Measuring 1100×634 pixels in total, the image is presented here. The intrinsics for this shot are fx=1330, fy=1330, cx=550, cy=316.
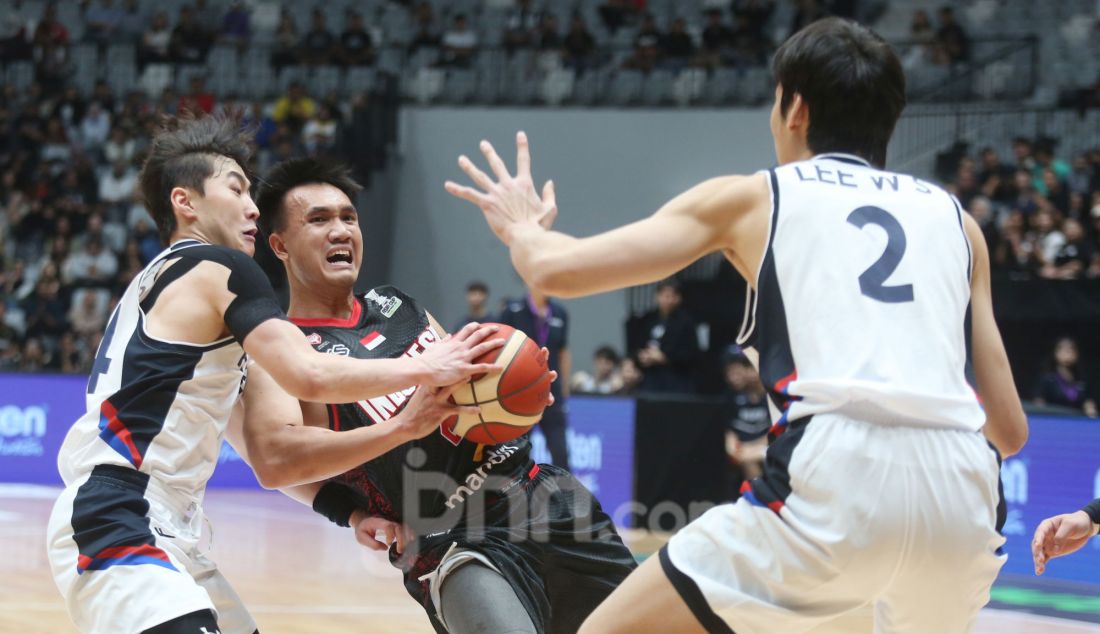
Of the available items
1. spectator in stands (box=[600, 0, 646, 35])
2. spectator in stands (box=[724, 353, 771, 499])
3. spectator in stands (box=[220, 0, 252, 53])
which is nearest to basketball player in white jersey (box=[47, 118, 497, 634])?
spectator in stands (box=[724, 353, 771, 499])

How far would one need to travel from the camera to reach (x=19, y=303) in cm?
1520

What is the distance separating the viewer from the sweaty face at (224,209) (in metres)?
3.33

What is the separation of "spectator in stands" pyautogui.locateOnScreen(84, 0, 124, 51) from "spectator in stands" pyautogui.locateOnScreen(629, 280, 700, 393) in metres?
10.9

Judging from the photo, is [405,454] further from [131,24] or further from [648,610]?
[131,24]

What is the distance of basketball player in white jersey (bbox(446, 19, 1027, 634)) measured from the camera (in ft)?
7.79

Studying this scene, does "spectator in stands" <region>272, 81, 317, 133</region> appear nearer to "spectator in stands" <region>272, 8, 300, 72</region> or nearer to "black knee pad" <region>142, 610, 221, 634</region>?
"spectator in stands" <region>272, 8, 300, 72</region>

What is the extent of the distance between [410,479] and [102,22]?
16988mm

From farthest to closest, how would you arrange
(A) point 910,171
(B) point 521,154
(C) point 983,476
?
(A) point 910,171, (B) point 521,154, (C) point 983,476

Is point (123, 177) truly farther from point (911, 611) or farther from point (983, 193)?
point (911, 611)

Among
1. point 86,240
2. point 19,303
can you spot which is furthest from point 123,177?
point 19,303

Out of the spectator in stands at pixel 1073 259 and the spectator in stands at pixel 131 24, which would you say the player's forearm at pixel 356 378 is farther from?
the spectator in stands at pixel 131 24

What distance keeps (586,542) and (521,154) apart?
1.37 m

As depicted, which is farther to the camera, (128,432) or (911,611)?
(128,432)

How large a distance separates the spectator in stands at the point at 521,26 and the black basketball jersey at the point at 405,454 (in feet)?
44.0
